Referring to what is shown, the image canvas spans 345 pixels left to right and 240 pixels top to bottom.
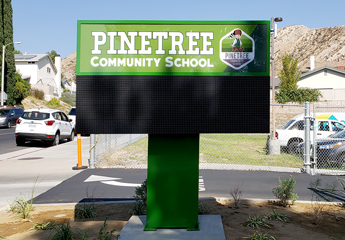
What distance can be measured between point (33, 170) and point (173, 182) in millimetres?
8119

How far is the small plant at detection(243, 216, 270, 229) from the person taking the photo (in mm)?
5537

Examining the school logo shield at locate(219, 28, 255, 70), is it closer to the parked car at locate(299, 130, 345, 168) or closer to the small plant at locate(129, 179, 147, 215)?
the small plant at locate(129, 179, 147, 215)

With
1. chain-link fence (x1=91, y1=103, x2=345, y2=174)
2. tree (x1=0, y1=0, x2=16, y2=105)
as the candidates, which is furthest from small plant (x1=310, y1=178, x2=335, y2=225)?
tree (x1=0, y1=0, x2=16, y2=105)

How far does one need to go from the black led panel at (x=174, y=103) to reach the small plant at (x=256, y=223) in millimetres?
1498

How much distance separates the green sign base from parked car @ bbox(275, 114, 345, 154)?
11253mm

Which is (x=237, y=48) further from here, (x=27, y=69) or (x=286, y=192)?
(x=27, y=69)

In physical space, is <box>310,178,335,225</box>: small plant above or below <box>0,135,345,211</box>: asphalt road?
above

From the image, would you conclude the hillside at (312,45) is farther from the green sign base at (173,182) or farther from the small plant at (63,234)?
the small plant at (63,234)

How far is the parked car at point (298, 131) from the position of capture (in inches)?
627

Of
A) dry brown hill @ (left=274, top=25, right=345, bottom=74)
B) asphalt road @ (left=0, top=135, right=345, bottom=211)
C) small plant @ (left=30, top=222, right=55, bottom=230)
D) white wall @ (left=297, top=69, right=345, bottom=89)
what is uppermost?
dry brown hill @ (left=274, top=25, right=345, bottom=74)

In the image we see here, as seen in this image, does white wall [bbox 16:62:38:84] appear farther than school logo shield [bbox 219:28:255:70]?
Yes

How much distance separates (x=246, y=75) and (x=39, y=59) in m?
65.0

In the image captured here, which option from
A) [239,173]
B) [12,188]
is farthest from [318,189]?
[12,188]

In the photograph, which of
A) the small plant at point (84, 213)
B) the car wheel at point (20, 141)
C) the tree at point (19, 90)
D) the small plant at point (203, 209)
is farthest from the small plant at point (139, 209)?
the tree at point (19, 90)
